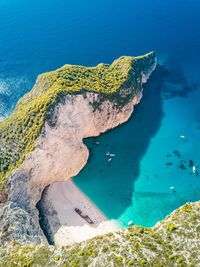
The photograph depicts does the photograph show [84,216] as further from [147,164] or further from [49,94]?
[49,94]

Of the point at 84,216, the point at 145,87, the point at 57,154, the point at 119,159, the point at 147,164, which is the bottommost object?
the point at 147,164

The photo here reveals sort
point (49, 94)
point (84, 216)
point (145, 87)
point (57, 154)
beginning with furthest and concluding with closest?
point (145, 87), point (49, 94), point (57, 154), point (84, 216)

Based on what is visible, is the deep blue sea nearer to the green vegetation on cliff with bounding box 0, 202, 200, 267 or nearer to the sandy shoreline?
the sandy shoreline

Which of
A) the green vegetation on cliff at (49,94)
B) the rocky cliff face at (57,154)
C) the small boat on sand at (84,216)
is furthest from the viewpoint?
the green vegetation on cliff at (49,94)

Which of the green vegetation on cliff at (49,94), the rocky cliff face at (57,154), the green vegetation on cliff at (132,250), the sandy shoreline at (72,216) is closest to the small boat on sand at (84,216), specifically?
the sandy shoreline at (72,216)

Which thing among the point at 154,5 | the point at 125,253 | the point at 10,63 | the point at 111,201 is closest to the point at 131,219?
the point at 111,201

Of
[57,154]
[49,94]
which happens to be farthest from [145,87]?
[57,154]

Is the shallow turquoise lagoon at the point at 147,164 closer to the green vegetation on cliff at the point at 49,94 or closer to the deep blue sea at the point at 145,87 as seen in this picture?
the deep blue sea at the point at 145,87
